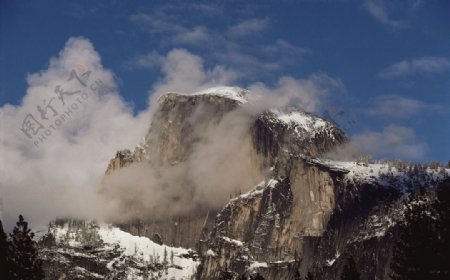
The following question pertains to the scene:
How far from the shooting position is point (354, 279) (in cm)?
13212

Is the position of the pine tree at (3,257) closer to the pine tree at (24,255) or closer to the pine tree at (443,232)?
the pine tree at (24,255)

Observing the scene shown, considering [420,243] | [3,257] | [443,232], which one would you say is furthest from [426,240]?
[3,257]

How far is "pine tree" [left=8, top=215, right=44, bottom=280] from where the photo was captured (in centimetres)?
10169

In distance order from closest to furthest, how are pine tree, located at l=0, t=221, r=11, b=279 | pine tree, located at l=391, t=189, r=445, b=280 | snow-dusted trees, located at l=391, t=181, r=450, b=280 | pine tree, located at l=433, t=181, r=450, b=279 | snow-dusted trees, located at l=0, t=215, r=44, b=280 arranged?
1. pine tree, located at l=0, t=221, r=11, b=279
2. pine tree, located at l=433, t=181, r=450, b=279
3. snow-dusted trees, located at l=391, t=181, r=450, b=280
4. pine tree, located at l=391, t=189, r=445, b=280
5. snow-dusted trees, located at l=0, t=215, r=44, b=280

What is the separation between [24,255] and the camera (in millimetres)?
103188

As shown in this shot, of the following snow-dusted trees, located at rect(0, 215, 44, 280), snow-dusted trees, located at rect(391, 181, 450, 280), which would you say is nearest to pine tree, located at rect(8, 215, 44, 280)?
snow-dusted trees, located at rect(0, 215, 44, 280)

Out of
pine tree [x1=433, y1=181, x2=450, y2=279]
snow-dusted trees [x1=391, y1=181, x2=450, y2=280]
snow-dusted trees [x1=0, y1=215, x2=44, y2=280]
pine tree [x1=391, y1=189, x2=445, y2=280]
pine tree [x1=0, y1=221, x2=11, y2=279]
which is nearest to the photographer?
pine tree [x1=0, y1=221, x2=11, y2=279]

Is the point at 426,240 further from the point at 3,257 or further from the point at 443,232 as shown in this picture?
the point at 3,257

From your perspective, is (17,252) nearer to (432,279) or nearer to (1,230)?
(1,230)

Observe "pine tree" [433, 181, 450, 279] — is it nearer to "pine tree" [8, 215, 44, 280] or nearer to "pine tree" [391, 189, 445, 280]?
"pine tree" [391, 189, 445, 280]

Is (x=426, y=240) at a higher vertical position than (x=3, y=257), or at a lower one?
higher

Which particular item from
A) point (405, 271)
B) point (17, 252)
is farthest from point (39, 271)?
point (405, 271)

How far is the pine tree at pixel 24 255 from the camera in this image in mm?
101688

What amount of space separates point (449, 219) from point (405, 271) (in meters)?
9.54
